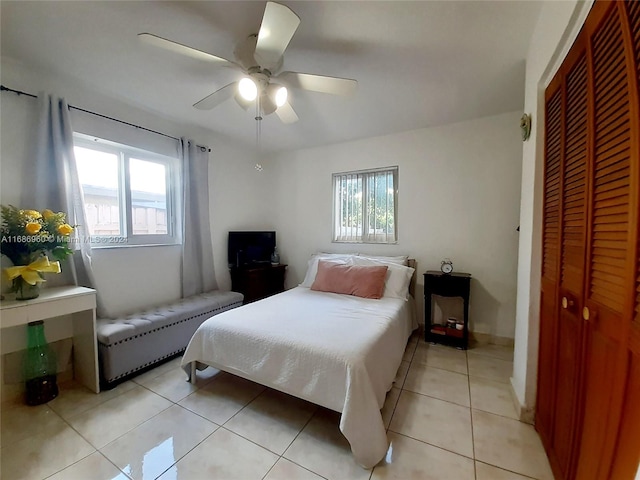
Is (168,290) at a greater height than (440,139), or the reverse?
(440,139)

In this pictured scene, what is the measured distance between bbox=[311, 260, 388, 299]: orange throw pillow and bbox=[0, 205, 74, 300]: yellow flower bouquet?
2135 millimetres

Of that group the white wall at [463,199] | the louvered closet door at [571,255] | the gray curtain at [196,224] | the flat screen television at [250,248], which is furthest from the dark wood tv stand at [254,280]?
the louvered closet door at [571,255]

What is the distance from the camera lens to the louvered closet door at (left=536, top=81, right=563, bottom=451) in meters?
1.22

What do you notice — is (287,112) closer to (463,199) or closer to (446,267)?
(463,199)

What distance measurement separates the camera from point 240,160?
348 centimetres

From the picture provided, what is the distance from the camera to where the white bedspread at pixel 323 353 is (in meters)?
1.27

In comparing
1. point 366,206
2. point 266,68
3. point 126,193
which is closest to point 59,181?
point 126,193

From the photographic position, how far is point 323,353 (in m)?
1.42

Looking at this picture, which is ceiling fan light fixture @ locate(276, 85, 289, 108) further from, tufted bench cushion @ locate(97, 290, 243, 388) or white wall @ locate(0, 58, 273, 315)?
tufted bench cushion @ locate(97, 290, 243, 388)

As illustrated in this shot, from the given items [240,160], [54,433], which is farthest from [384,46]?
[54,433]

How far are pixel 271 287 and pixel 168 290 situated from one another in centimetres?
127

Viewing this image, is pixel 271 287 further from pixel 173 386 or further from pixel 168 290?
pixel 173 386

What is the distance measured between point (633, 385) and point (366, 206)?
272 cm

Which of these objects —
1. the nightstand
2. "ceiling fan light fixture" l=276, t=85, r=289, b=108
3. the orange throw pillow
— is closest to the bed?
A: the orange throw pillow
